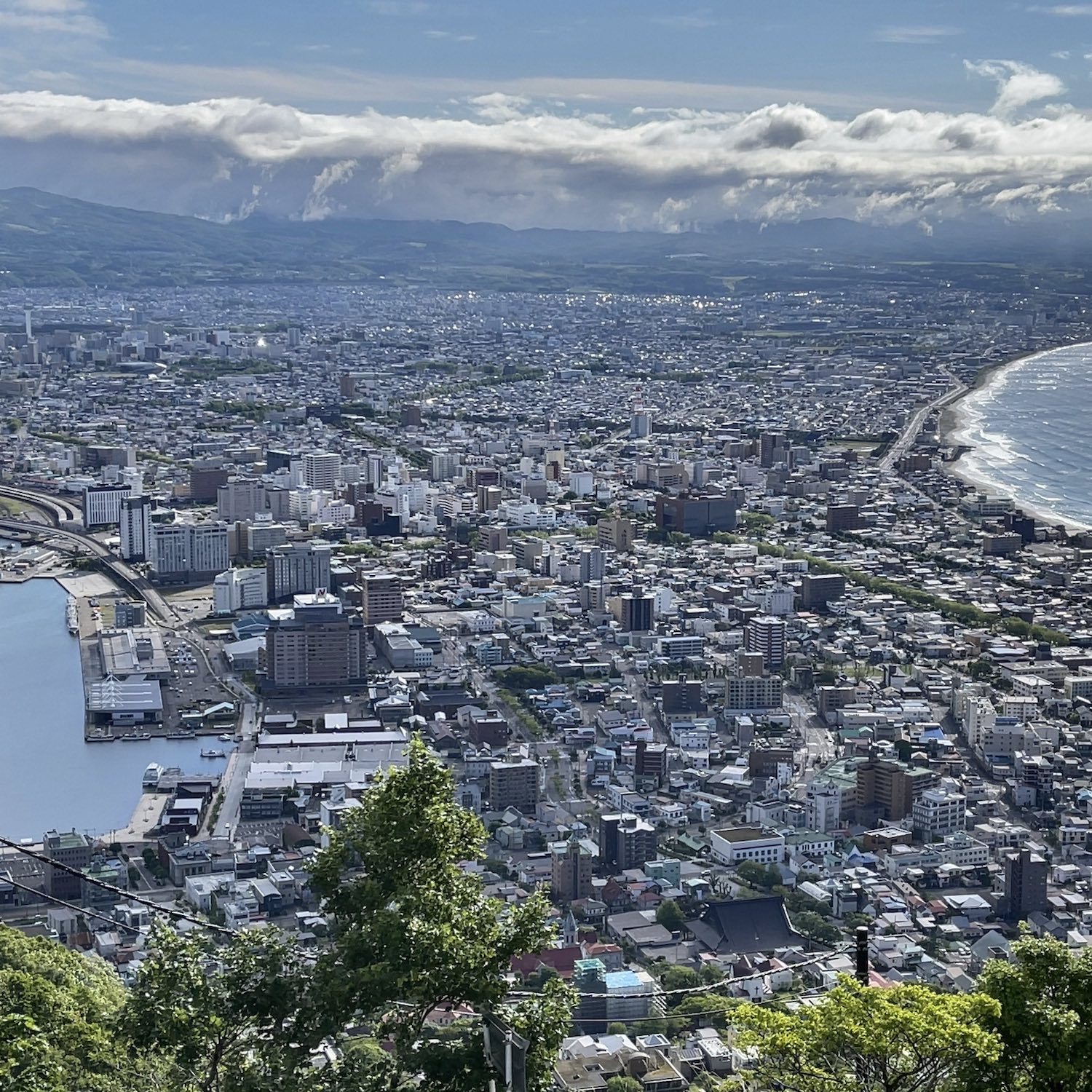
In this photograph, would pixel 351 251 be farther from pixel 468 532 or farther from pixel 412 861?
pixel 412 861

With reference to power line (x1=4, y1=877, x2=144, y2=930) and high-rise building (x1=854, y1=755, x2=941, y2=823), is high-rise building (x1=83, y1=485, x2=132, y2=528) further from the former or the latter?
power line (x1=4, y1=877, x2=144, y2=930)

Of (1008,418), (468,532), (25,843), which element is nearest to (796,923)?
(25,843)

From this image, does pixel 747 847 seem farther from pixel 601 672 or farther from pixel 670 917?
pixel 601 672

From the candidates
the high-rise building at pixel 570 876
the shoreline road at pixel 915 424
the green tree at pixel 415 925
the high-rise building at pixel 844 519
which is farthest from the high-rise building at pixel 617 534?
the green tree at pixel 415 925

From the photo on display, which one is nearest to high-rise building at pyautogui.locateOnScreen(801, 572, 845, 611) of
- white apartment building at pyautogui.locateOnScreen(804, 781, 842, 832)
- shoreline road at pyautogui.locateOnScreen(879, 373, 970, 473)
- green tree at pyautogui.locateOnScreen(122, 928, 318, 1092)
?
white apartment building at pyautogui.locateOnScreen(804, 781, 842, 832)

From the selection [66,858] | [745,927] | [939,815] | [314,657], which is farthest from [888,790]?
[314,657]

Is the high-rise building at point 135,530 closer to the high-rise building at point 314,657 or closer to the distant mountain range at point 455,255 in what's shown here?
the high-rise building at point 314,657
